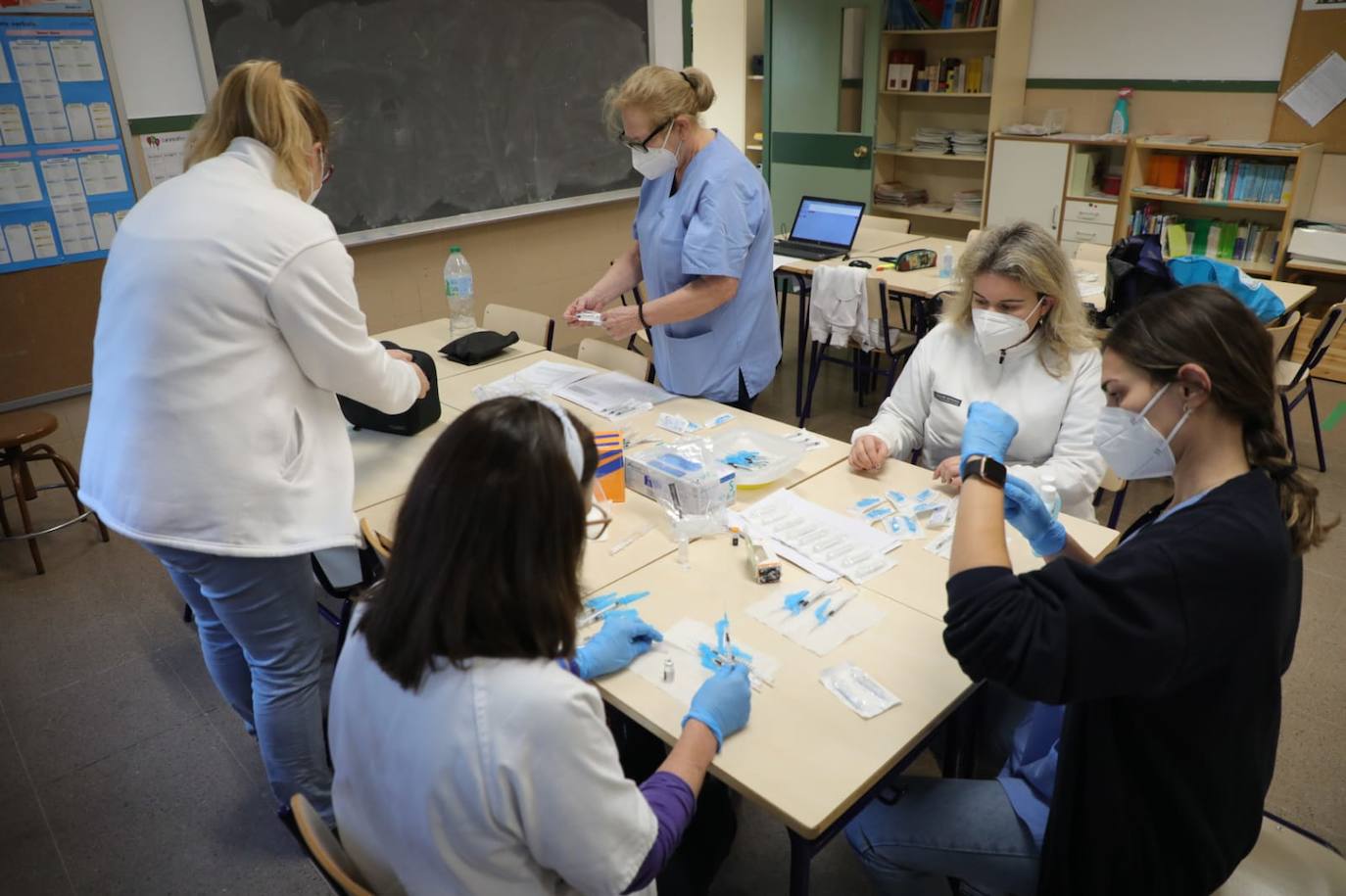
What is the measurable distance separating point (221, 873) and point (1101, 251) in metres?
4.60

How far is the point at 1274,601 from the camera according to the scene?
1.12 meters

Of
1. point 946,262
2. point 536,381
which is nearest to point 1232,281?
point 946,262

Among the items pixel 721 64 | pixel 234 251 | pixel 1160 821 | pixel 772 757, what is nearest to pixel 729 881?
pixel 772 757

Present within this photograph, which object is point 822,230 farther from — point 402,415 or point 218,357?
point 218,357

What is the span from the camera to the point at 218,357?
1.60 m

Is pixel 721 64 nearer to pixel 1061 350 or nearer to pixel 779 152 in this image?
pixel 779 152

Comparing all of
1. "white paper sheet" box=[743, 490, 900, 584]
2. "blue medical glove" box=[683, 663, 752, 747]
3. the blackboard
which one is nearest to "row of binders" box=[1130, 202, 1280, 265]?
the blackboard

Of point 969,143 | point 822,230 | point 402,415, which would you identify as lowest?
point 402,415

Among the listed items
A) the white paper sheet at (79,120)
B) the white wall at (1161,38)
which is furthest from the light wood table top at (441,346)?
the white wall at (1161,38)

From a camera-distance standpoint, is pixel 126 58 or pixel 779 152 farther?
pixel 779 152

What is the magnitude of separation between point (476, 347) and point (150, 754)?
5.20ft

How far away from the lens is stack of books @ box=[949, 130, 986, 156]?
248 inches

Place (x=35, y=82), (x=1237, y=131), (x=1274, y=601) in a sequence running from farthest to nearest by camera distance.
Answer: (x=1237, y=131) → (x=35, y=82) → (x=1274, y=601)

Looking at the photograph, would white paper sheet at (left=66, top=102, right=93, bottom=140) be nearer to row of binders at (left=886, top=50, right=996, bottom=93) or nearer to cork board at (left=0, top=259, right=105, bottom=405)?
cork board at (left=0, top=259, right=105, bottom=405)
